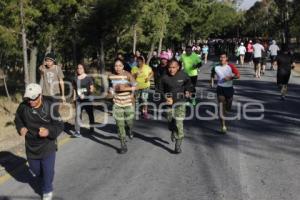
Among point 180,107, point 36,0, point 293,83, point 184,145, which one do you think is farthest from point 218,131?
point 293,83

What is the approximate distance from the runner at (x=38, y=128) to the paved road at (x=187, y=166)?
2.21ft

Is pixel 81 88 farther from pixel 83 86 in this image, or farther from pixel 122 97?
pixel 122 97

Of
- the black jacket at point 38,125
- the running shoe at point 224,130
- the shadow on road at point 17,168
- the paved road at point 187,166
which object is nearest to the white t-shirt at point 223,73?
the running shoe at point 224,130

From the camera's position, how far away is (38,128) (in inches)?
262

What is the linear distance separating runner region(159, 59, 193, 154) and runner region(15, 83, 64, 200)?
330 cm

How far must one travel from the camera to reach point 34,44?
18156 millimetres

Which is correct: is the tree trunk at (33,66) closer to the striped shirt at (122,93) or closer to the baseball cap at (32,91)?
→ the striped shirt at (122,93)

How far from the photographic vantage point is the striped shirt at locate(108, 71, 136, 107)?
32.7 ft

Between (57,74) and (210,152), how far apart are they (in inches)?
144

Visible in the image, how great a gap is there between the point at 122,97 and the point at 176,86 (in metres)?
1.03

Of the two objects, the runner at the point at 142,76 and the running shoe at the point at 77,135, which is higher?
the runner at the point at 142,76

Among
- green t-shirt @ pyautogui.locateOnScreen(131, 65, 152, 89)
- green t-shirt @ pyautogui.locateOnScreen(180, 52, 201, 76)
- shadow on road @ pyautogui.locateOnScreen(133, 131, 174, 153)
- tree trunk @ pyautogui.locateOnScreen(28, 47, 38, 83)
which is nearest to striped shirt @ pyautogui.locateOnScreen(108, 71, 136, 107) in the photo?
shadow on road @ pyautogui.locateOnScreen(133, 131, 174, 153)

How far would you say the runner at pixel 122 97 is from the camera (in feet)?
32.4

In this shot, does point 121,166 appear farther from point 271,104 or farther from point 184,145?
point 271,104
